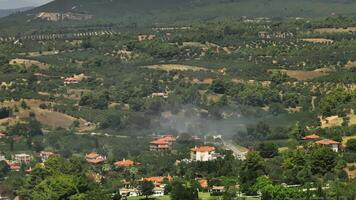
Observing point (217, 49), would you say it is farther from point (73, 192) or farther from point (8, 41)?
point (73, 192)

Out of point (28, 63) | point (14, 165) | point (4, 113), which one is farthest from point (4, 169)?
point (28, 63)

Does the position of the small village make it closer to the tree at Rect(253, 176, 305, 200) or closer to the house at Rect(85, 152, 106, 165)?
the house at Rect(85, 152, 106, 165)

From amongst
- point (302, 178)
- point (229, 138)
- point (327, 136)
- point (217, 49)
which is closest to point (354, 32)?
point (217, 49)

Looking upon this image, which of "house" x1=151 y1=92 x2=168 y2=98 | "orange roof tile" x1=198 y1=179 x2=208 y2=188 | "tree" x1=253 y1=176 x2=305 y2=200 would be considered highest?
"tree" x1=253 y1=176 x2=305 y2=200

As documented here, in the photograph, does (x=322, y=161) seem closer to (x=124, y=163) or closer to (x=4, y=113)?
(x=124, y=163)

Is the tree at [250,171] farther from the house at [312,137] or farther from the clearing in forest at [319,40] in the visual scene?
the clearing in forest at [319,40]

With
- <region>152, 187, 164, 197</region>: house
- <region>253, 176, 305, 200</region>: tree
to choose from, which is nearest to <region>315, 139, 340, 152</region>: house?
<region>152, 187, 164, 197</region>: house

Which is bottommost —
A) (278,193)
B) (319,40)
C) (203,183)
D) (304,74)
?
(319,40)
